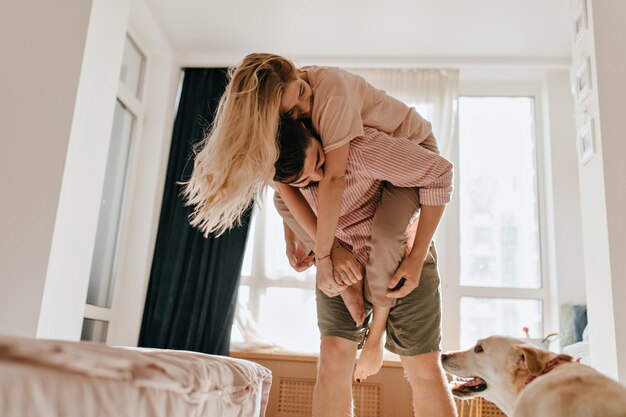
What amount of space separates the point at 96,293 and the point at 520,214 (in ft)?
9.53

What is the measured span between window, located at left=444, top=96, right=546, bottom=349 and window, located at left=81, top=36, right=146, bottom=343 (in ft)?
7.64

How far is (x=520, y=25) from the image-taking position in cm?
364

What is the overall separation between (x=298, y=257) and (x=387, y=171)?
0.46 metres

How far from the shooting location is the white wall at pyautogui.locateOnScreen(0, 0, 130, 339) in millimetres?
2176

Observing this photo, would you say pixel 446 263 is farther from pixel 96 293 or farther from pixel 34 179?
pixel 34 179

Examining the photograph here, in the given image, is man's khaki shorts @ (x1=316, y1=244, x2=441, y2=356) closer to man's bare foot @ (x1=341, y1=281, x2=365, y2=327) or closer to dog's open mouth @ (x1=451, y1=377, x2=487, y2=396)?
man's bare foot @ (x1=341, y1=281, x2=365, y2=327)

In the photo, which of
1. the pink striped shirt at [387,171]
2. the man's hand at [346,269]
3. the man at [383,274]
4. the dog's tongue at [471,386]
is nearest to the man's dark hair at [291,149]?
the man at [383,274]

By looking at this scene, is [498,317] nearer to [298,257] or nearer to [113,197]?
[298,257]

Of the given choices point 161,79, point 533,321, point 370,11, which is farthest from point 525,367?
point 161,79

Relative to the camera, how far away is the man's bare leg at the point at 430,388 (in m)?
1.40

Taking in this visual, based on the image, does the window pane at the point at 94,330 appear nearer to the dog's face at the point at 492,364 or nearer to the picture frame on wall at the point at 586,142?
the dog's face at the point at 492,364

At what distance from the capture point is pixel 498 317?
3822 millimetres

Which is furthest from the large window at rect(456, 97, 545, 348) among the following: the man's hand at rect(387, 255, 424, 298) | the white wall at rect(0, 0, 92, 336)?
the white wall at rect(0, 0, 92, 336)

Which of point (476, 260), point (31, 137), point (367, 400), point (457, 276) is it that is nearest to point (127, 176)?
point (31, 137)
